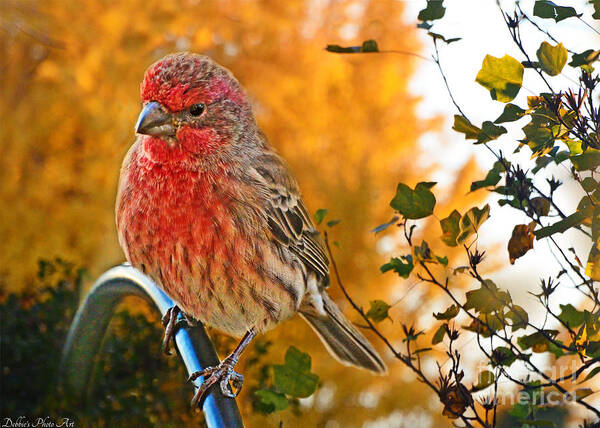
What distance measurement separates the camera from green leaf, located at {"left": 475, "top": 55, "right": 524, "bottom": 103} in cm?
78

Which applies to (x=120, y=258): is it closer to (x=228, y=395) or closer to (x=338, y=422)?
(x=338, y=422)

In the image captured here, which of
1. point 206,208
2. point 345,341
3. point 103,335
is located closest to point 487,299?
point 206,208

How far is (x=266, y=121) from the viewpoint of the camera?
3398 millimetres

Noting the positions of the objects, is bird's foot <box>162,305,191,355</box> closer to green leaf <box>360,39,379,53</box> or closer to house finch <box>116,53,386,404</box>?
house finch <box>116,53,386,404</box>

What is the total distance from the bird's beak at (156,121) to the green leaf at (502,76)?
2.20 ft

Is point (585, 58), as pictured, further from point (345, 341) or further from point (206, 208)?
point (345, 341)

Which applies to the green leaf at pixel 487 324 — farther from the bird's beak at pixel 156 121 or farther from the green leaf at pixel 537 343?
the bird's beak at pixel 156 121

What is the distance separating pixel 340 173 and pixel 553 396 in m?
2.18

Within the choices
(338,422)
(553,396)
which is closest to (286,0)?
(338,422)

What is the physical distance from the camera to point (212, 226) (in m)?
1.30

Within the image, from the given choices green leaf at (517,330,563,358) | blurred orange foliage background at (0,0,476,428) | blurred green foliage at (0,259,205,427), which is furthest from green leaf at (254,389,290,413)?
blurred orange foliage background at (0,0,476,428)

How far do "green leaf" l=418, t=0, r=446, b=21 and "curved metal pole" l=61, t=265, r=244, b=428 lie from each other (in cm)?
71

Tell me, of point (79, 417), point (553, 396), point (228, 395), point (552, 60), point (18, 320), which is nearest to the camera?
Result: point (552, 60)

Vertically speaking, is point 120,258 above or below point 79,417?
above
